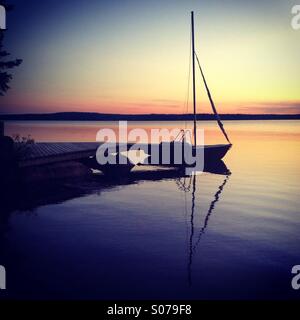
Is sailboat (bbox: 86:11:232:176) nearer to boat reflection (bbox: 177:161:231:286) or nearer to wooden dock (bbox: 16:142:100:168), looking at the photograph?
boat reflection (bbox: 177:161:231:286)

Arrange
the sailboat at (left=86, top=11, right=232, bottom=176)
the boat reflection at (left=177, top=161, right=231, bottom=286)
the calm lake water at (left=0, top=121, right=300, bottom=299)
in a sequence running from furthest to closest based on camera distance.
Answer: the sailboat at (left=86, top=11, right=232, bottom=176), the boat reflection at (left=177, top=161, right=231, bottom=286), the calm lake water at (left=0, top=121, right=300, bottom=299)

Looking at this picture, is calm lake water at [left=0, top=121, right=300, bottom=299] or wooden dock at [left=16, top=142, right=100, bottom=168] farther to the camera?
wooden dock at [left=16, top=142, right=100, bottom=168]

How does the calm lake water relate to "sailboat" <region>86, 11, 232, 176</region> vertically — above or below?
below

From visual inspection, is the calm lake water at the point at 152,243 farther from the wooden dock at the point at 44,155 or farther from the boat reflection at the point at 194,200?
Result: the wooden dock at the point at 44,155

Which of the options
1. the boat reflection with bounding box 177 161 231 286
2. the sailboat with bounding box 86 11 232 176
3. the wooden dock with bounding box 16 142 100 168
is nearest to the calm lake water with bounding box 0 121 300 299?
the boat reflection with bounding box 177 161 231 286

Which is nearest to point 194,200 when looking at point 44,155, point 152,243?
point 152,243

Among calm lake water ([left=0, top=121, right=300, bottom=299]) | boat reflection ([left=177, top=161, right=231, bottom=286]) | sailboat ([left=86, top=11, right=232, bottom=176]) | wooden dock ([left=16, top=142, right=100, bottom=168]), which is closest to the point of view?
calm lake water ([left=0, top=121, right=300, bottom=299])

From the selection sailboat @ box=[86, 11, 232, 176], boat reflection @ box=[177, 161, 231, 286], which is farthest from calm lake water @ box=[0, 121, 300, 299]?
sailboat @ box=[86, 11, 232, 176]

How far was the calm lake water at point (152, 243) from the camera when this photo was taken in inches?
442

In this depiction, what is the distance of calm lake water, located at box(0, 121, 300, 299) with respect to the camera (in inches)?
442

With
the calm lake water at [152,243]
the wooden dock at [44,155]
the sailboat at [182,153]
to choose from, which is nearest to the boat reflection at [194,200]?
the calm lake water at [152,243]

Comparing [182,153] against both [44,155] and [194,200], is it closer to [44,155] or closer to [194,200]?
[194,200]

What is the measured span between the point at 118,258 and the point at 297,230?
924 cm

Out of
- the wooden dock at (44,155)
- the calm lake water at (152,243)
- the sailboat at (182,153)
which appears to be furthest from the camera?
the sailboat at (182,153)
